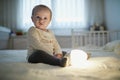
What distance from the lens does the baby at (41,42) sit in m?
1.03

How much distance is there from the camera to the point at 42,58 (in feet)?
3.34

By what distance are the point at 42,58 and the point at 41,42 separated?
6.7 inches

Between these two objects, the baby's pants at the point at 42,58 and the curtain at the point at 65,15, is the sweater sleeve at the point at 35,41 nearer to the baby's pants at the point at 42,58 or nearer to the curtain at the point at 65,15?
the baby's pants at the point at 42,58

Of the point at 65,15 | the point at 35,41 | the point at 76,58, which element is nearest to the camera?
the point at 76,58

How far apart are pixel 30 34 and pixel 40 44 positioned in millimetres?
108

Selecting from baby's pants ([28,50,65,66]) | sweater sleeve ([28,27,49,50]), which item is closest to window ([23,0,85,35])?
sweater sleeve ([28,27,49,50])

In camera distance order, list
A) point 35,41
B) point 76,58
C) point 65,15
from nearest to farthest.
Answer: point 76,58, point 35,41, point 65,15

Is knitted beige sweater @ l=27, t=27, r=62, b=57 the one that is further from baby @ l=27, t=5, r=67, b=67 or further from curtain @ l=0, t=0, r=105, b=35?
curtain @ l=0, t=0, r=105, b=35

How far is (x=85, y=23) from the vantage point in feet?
11.7

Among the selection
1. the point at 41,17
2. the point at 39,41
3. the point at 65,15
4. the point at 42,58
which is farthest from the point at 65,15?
the point at 42,58

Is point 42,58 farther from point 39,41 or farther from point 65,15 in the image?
point 65,15

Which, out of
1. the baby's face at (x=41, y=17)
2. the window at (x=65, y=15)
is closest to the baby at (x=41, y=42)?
the baby's face at (x=41, y=17)

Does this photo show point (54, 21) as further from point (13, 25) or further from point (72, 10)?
point (13, 25)

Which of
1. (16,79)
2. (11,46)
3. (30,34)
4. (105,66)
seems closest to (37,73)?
(16,79)
